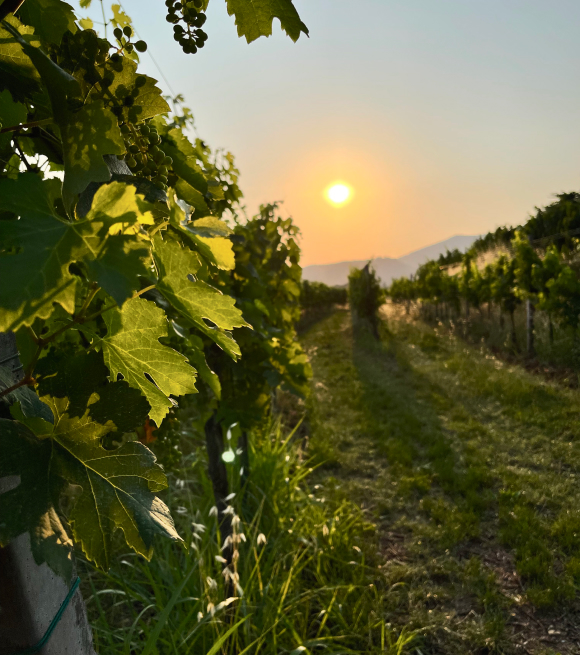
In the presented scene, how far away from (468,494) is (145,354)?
450 cm

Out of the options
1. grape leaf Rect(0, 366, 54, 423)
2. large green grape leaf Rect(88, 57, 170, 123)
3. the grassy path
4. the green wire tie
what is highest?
large green grape leaf Rect(88, 57, 170, 123)

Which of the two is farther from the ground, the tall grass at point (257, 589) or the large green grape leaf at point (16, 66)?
the large green grape leaf at point (16, 66)

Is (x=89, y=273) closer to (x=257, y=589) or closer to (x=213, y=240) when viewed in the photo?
(x=213, y=240)

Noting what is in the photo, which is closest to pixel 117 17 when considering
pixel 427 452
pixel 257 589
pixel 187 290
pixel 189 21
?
pixel 189 21

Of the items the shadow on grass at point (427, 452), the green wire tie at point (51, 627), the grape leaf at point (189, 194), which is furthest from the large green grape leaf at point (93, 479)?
the shadow on grass at point (427, 452)

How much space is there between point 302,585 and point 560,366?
718 centimetres

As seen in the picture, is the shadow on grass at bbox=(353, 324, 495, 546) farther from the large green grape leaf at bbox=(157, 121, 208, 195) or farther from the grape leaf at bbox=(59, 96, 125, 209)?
the grape leaf at bbox=(59, 96, 125, 209)

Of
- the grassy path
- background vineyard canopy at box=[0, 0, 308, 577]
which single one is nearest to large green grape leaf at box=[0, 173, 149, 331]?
background vineyard canopy at box=[0, 0, 308, 577]

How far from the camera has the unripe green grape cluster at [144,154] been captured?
2.37 feet

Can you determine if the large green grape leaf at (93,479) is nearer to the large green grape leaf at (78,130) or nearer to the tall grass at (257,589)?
the large green grape leaf at (78,130)

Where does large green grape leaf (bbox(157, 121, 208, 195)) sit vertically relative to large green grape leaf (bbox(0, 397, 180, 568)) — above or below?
above

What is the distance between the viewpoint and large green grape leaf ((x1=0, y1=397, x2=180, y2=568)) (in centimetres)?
56

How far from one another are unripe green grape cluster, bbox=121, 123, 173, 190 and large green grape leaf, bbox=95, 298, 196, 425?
202 millimetres

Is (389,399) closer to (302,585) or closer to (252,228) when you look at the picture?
(252,228)
